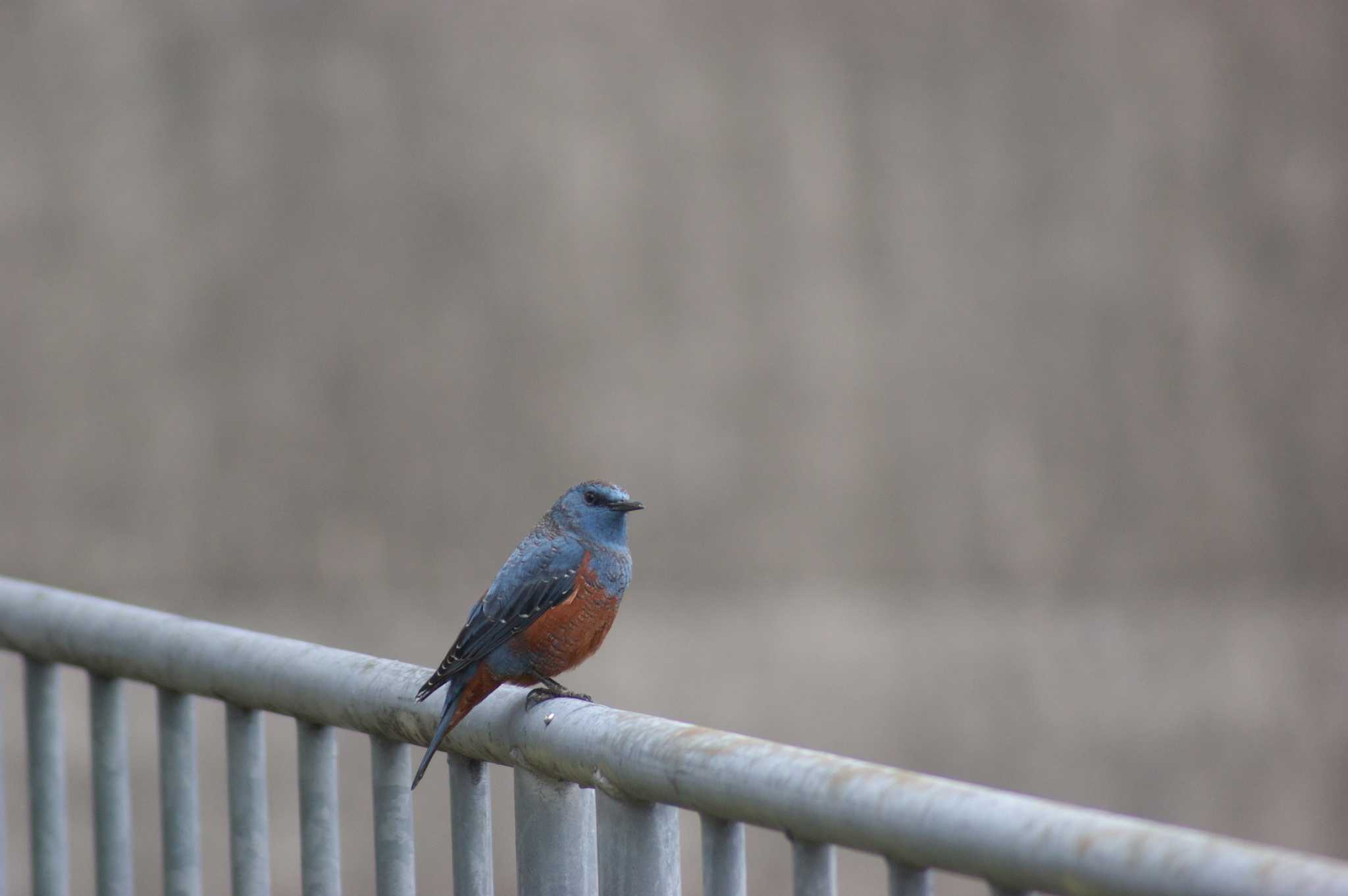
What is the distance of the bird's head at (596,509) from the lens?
2.81m

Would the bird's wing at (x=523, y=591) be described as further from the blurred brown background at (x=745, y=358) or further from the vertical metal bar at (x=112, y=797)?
the blurred brown background at (x=745, y=358)

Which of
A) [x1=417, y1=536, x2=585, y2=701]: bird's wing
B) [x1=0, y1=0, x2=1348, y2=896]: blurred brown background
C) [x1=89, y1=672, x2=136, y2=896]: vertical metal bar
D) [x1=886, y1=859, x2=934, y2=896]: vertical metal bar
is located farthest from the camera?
[x1=0, y1=0, x2=1348, y2=896]: blurred brown background

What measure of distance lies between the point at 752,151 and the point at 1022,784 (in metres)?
3.13

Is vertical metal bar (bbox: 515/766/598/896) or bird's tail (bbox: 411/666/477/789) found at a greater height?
bird's tail (bbox: 411/666/477/789)

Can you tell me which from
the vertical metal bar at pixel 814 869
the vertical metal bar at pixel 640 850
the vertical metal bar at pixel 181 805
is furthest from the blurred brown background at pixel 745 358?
the vertical metal bar at pixel 814 869

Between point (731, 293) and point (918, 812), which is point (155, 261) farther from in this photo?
point (918, 812)

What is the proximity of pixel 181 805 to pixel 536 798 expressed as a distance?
0.58 meters

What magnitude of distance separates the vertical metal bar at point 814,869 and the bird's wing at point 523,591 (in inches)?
37.8

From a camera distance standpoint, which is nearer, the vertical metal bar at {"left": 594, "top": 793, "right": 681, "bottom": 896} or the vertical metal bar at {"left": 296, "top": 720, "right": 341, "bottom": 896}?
the vertical metal bar at {"left": 594, "top": 793, "right": 681, "bottom": 896}

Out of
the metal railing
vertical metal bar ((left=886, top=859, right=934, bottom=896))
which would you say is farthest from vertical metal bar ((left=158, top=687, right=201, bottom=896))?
vertical metal bar ((left=886, top=859, right=934, bottom=896))

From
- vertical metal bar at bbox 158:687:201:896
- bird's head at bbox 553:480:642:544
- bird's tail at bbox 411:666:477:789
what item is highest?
bird's head at bbox 553:480:642:544

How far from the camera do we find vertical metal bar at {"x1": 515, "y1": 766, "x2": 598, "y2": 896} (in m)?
1.74

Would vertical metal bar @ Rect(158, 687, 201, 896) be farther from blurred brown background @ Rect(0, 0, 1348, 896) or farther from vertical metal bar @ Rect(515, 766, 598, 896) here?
blurred brown background @ Rect(0, 0, 1348, 896)

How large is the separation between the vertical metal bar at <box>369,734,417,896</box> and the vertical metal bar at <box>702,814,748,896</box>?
0.47 meters
